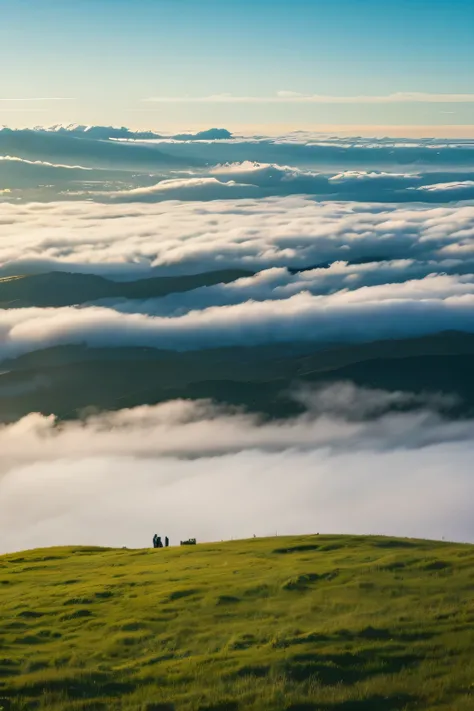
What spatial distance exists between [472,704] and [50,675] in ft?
60.6

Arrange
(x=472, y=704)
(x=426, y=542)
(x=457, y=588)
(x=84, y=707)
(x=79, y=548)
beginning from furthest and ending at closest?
(x=79, y=548), (x=426, y=542), (x=457, y=588), (x=84, y=707), (x=472, y=704)

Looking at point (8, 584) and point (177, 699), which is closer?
point (177, 699)

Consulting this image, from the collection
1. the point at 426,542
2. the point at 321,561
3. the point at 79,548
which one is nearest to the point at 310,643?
the point at 321,561

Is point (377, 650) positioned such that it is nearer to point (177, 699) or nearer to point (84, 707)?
point (177, 699)

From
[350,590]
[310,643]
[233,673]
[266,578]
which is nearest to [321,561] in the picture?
[266,578]

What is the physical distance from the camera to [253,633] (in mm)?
43469

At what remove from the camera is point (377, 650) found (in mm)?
38188

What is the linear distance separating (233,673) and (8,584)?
37.3 m

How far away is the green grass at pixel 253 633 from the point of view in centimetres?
3366

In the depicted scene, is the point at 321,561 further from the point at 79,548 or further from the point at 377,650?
the point at 79,548

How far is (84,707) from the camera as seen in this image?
110 feet

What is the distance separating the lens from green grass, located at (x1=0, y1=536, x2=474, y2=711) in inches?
1325

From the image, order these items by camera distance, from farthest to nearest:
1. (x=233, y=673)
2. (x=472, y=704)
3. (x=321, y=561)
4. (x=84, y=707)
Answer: (x=321, y=561) → (x=233, y=673) → (x=84, y=707) → (x=472, y=704)

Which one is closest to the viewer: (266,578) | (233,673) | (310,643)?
(233,673)
